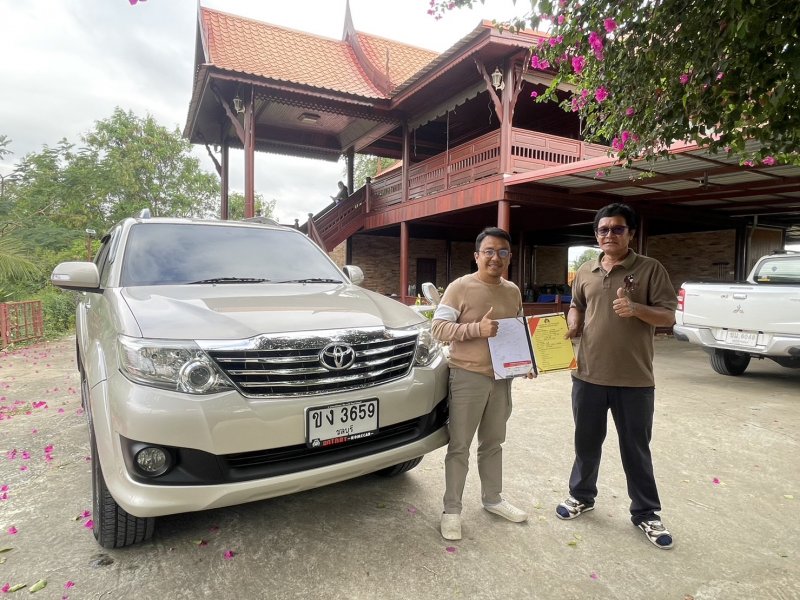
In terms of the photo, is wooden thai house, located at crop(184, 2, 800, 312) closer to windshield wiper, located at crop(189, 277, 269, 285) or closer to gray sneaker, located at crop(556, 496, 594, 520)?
gray sneaker, located at crop(556, 496, 594, 520)

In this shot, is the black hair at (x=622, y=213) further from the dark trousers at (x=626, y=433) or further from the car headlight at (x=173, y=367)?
the car headlight at (x=173, y=367)

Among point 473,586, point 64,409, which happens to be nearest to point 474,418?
point 473,586

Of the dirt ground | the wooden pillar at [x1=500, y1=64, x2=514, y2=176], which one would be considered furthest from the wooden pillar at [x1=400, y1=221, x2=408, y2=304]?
the dirt ground

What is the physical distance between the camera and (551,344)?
246 cm

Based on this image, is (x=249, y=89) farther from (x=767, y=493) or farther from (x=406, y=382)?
(x=767, y=493)

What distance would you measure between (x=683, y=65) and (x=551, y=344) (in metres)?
1.59

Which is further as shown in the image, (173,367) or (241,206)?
(241,206)

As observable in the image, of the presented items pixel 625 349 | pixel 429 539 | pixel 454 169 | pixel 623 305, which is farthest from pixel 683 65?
pixel 454 169

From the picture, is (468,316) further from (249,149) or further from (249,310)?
(249,149)

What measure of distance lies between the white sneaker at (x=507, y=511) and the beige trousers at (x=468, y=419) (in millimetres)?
276

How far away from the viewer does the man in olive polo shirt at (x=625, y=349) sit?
89.6 inches

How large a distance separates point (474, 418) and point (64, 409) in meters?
4.33

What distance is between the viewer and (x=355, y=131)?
534 inches

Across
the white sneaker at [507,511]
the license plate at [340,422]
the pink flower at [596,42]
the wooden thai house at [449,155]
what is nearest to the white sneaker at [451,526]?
the white sneaker at [507,511]
